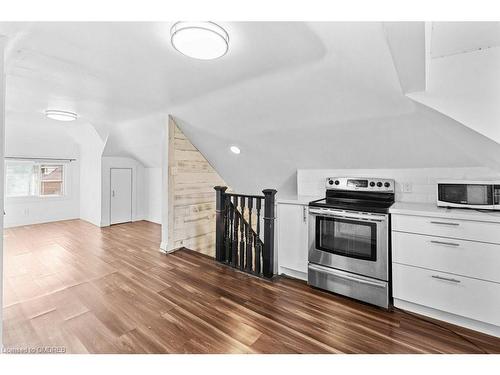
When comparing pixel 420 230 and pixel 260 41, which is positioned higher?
pixel 260 41

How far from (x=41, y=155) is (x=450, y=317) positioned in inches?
309

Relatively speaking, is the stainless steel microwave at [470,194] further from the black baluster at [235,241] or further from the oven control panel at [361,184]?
the black baluster at [235,241]

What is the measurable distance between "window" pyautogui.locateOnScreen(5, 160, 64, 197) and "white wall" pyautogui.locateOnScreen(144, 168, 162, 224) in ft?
7.07

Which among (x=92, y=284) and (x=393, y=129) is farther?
(x=92, y=284)

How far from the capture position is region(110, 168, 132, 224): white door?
570 cm

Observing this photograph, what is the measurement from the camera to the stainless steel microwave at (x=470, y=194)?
1.96 metres

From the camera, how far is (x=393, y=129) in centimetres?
228

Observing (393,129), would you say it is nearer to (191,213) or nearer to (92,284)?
(191,213)

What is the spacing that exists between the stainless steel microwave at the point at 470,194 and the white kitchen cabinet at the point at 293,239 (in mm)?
1294

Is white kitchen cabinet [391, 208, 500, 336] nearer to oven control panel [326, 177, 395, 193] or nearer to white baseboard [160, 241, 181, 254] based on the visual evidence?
oven control panel [326, 177, 395, 193]
